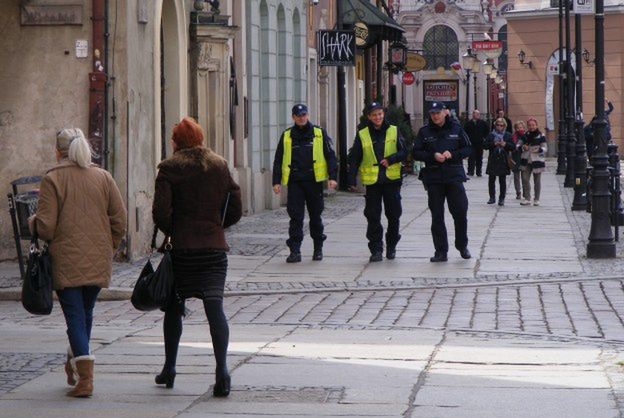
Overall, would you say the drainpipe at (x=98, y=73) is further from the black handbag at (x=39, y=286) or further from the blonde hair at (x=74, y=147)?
the black handbag at (x=39, y=286)

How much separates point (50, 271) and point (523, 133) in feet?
68.4

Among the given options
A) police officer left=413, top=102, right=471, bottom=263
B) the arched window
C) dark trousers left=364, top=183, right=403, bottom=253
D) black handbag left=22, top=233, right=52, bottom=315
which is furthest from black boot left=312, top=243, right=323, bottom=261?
the arched window

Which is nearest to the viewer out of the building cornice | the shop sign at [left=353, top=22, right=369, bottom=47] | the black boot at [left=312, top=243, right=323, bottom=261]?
the black boot at [left=312, top=243, right=323, bottom=261]

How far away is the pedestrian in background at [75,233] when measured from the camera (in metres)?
9.12

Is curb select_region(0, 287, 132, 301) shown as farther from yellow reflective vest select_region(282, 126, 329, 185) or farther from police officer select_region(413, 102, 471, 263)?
police officer select_region(413, 102, 471, 263)

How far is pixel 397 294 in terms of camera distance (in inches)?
588

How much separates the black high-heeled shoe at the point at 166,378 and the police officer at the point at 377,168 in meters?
8.51

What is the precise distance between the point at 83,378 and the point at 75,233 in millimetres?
808

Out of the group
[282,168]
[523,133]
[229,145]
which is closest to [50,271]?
[282,168]

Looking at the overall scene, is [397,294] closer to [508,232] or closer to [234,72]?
[508,232]

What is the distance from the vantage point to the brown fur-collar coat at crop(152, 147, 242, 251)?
9.12 meters

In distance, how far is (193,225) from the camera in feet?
29.9

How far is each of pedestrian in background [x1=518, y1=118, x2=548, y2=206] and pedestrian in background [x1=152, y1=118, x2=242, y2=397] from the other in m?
19.5

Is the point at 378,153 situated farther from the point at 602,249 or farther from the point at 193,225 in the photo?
the point at 193,225
